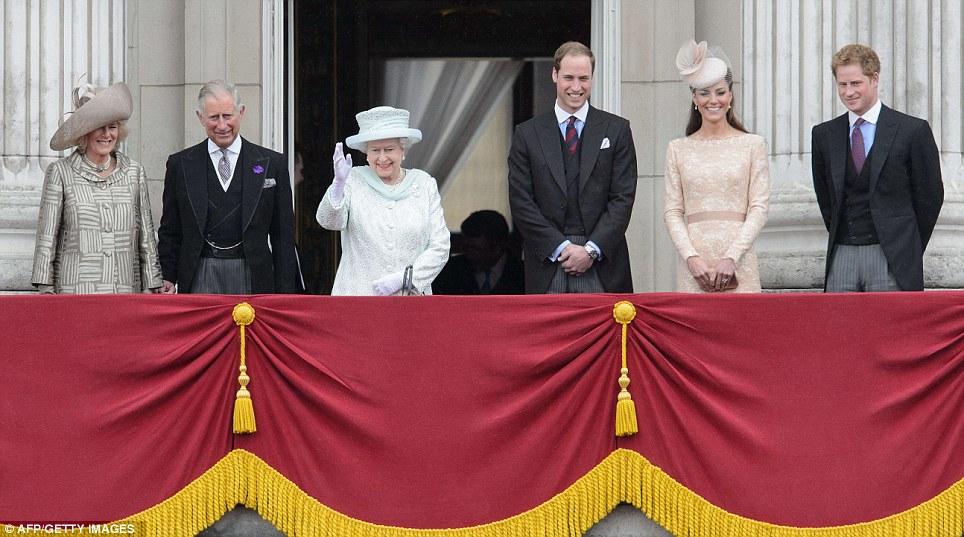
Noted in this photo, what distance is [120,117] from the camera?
8.56m

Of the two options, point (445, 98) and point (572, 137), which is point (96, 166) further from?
point (445, 98)

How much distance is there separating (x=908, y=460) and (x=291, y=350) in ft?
8.86

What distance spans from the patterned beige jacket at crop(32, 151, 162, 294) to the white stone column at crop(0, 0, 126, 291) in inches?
56.6

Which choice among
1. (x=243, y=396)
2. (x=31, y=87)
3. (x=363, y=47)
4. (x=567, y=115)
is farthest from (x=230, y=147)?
(x=363, y=47)

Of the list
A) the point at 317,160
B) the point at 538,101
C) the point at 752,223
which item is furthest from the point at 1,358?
the point at 538,101

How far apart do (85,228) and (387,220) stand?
1.48m

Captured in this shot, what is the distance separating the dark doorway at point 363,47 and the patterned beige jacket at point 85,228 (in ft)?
8.95

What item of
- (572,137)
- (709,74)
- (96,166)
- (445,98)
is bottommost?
(96,166)

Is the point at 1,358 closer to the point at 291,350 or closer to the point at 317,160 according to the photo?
the point at 291,350

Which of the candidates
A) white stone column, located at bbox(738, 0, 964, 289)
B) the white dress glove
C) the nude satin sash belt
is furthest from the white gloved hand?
white stone column, located at bbox(738, 0, 964, 289)

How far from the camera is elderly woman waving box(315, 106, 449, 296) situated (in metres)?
8.27

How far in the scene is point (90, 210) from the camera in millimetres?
8562

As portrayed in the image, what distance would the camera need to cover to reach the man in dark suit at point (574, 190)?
841 centimetres

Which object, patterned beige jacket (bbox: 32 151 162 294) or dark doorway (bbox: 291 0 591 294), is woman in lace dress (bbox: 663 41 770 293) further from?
dark doorway (bbox: 291 0 591 294)
